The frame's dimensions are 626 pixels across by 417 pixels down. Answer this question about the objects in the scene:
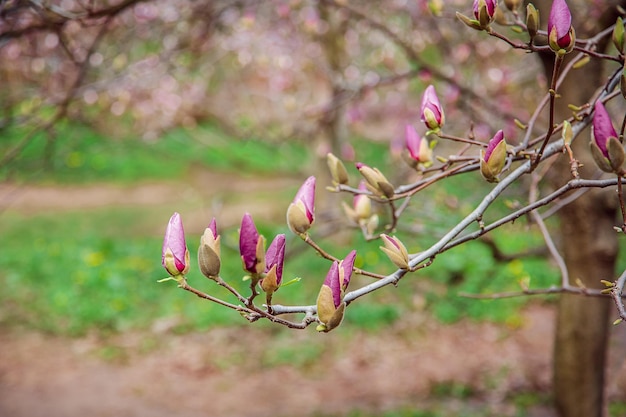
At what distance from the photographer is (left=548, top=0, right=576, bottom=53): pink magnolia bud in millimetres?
1112

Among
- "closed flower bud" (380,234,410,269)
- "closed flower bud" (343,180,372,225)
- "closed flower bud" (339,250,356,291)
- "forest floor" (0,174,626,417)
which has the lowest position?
"forest floor" (0,174,626,417)

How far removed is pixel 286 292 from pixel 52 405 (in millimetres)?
2682

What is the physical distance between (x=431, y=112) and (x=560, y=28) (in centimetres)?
33

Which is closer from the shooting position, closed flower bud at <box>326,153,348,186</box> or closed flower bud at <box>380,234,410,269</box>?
closed flower bud at <box>380,234,410,269</box>

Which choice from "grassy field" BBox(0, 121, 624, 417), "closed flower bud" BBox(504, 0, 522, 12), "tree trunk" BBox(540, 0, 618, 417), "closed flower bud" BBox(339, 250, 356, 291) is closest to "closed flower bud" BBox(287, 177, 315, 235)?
"closed flower bud" BBox(339, 250, 356, 291)

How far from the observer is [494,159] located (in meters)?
1.19

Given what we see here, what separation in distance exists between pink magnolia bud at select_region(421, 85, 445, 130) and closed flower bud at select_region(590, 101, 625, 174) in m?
0.37

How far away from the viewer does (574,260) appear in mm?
2838

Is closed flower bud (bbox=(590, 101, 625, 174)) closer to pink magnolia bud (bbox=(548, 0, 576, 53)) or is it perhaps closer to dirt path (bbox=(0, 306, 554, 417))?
pink magnolia bud (bbox=(548, 0, 576, 53))

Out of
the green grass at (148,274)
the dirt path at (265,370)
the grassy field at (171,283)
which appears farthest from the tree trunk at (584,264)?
the dirt path at (265,370)

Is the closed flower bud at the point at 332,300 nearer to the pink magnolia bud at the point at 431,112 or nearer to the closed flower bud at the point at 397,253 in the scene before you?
the closed flower bud at the point at 397,253

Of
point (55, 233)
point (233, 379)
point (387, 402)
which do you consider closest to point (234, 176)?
point (55, 233)

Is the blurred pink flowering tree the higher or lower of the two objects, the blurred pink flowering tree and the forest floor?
the higher

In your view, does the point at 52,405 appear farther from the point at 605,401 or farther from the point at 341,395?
the point at 605,401
